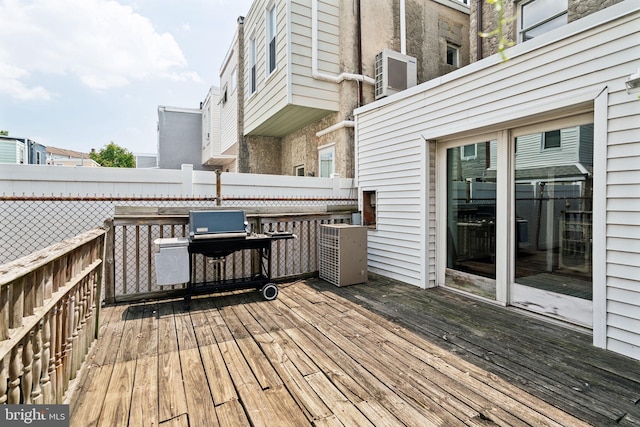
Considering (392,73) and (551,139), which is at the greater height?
(392,73)

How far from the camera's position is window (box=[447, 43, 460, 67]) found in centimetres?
754

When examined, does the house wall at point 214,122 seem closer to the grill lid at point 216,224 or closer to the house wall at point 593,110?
the grill lid at point 216,224

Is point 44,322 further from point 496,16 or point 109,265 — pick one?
point 496,16

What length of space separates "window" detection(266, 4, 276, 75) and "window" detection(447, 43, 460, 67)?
4313 millimetres

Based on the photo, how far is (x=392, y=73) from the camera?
19.2 ft

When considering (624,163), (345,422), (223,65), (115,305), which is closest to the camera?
(345,422)

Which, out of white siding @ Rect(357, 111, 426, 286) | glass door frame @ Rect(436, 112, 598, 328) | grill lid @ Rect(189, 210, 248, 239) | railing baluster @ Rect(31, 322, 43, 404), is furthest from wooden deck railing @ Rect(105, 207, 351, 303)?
glass door frame @ Rect(436, 112, 598, 328)

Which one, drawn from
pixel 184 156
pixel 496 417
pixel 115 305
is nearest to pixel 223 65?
pixel 184 156

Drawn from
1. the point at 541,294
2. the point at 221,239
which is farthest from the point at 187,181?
the point at 541,294

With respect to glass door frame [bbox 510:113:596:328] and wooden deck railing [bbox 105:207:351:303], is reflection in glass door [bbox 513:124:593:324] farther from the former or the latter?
wooden deck railing [bbox 105:207:351:303]

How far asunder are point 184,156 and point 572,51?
587 inches

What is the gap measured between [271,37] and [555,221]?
6477mm

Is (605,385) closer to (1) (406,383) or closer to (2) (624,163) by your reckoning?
(1) (406,383)

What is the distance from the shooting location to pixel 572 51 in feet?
8.93
